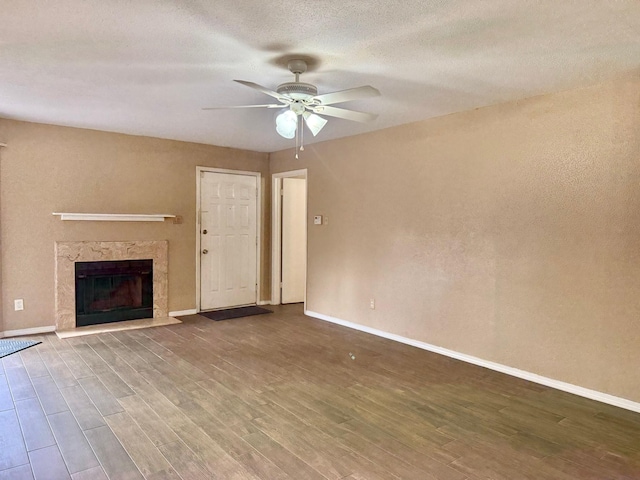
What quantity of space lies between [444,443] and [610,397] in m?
1.58

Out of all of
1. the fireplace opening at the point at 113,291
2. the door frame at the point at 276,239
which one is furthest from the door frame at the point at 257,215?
the fireplace opening at the point at 113,291

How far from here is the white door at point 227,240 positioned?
20.5 feet

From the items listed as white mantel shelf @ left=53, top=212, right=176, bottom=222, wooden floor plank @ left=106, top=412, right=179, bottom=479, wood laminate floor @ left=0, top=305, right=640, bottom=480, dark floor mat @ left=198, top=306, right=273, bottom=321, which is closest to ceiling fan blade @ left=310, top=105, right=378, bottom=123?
wood laminate floor @ left=0, top=305, right=640, bottom=480

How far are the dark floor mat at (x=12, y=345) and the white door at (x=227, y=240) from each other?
7.16 ft

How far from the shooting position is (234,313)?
243 inches

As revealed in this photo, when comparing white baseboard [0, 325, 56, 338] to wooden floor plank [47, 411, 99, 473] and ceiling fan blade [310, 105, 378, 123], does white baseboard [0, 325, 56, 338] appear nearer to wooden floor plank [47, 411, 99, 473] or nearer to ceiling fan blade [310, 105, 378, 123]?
wooden floor plank [47, 411, 99, 473]

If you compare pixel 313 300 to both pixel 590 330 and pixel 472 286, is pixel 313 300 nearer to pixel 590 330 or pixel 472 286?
pixel 472 286

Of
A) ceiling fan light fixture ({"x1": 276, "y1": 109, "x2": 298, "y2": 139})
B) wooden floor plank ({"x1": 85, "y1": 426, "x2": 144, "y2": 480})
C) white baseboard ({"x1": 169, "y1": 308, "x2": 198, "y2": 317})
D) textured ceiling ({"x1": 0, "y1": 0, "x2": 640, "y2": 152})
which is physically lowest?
wooden floor plank ({"x1": 85, "y1": 426, "x2": 144, "y2": 480})

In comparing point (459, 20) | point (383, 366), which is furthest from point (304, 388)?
point (459, 20)

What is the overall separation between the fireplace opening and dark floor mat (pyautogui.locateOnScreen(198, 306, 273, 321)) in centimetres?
80

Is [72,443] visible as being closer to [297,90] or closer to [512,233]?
[297,90]

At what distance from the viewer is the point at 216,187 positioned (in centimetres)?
631

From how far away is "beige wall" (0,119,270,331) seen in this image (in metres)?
4.79

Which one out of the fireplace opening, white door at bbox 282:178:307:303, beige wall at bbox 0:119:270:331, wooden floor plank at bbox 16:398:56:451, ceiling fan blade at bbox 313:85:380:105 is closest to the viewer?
wooden floor plank at bbox 16:398:56:451
